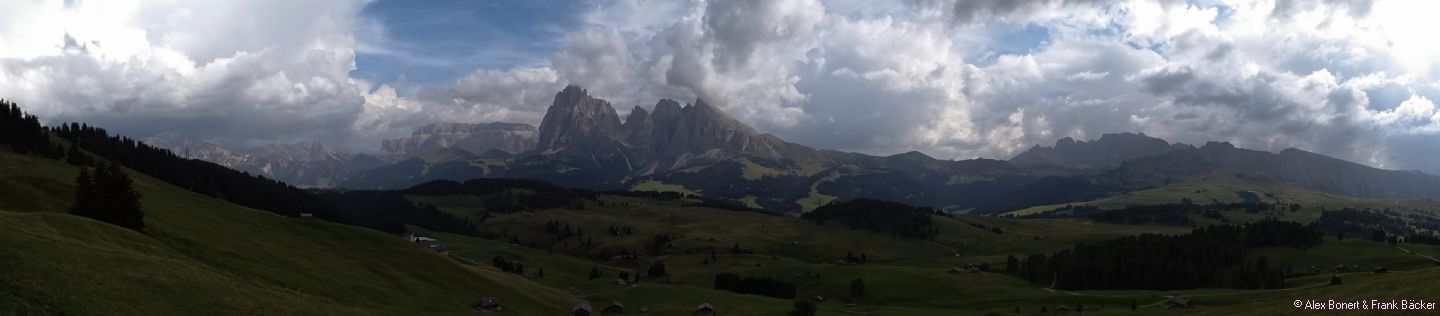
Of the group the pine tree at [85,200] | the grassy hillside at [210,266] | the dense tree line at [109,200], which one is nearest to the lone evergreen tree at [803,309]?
the grassy hillside at [210,266]

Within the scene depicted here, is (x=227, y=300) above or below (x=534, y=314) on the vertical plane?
above

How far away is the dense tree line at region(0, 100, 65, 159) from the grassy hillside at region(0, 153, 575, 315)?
1284 inches

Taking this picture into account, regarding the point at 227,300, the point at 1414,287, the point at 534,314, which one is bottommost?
the point at 534,314

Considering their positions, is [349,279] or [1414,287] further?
[349,279]

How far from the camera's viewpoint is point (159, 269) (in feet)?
193

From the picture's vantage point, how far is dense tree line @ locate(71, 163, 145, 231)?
87.0 m

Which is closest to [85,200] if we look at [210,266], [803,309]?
[210,266]

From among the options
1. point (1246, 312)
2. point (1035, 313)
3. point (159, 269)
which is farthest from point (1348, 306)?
point (159, 269)

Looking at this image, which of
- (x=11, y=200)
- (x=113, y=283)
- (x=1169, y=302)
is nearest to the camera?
(x=113, y=283)

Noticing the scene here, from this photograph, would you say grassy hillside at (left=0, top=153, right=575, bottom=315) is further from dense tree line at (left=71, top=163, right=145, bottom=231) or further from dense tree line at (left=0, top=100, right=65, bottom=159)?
dense tree line at (left=0, top=100, right=65, bottom=159)

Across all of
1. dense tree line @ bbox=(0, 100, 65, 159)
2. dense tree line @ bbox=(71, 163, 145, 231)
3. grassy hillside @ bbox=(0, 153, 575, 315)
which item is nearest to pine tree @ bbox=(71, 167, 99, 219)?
dense tree line @ bbox=(71, 163, 145, 231)

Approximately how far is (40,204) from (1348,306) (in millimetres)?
143571

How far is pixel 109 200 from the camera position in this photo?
293 feet

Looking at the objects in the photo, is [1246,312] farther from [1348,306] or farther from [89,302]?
[89,302]
